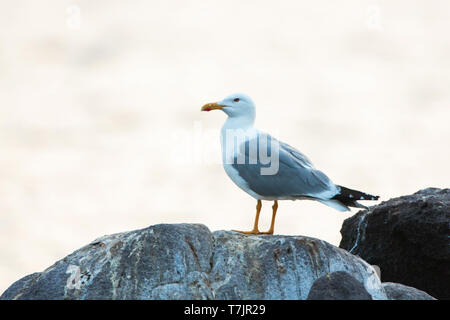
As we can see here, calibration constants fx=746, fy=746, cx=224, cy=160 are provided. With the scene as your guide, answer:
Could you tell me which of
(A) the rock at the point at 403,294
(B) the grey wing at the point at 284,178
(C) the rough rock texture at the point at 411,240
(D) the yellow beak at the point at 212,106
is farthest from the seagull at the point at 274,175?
(C) the rough rock texture at the point at 411,240

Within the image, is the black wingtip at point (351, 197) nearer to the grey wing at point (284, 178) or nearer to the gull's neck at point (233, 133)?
the grey wing at point (284, 178)

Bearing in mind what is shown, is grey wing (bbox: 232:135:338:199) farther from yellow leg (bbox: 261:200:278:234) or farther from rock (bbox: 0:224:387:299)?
rock (bbox: 0:224:387:299)

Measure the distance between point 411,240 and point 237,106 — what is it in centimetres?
531

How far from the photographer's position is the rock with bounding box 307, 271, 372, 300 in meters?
10.9

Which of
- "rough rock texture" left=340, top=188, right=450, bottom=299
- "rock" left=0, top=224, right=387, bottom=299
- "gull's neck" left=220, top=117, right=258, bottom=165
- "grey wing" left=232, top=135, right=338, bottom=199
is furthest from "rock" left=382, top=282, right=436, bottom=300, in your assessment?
"gull's neck" left=220, top=117, right=258, bottom=165

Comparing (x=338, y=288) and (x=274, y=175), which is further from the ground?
(x=274, y=175)

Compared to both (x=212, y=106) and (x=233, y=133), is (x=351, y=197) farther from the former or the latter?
(x=212, y=106)

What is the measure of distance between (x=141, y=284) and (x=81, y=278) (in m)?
1.01

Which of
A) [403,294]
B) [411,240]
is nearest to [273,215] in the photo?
[403,294]

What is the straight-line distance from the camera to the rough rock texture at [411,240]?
16.0m

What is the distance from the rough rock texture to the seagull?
372cm

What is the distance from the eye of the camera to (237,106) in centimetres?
1373
